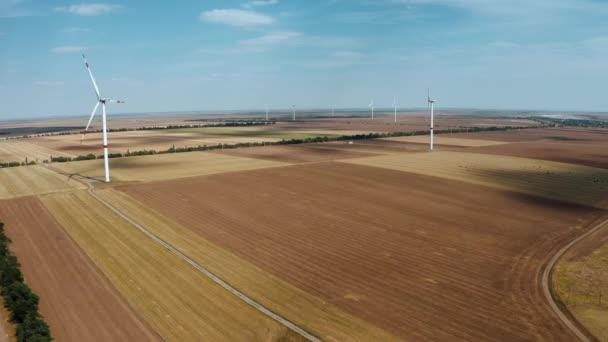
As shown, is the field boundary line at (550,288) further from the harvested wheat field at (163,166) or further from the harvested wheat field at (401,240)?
the harvested wheat field at (163,166)

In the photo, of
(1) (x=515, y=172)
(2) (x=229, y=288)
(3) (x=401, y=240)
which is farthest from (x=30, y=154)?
(1) (x=515, y=172)

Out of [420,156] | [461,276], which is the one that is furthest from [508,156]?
[461,276]

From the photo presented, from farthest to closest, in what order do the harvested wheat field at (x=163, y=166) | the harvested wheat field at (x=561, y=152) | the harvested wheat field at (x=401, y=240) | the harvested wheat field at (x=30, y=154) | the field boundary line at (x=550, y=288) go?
1. the harvested wheat field at (x=30, y=154)
2. the harvested wheat field at (x=561, y=152)
3. the harvested wheat field at (x=163, y=166)
4. the harvested wheat field at (x=401, y=240)
5. the field boundary line at (x=550, y=288)

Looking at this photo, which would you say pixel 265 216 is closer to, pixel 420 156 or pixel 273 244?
pixel 273 244

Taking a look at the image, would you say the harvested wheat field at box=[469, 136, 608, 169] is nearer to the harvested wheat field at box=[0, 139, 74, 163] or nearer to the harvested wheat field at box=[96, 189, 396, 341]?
the harvested wheat field at box=[96, 189, 396, 341]

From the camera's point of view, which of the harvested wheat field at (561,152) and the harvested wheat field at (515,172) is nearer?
the harvested wheat field at (515,172)

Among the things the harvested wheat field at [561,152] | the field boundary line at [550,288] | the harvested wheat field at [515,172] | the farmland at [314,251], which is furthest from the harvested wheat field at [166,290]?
the harvested wheat field at [561,152]

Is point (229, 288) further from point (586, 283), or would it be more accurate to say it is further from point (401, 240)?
point (586, 283)
